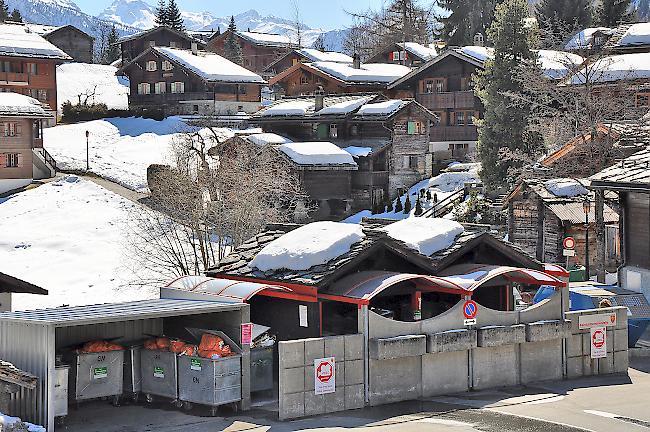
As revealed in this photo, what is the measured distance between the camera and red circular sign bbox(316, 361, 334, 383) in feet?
64.6

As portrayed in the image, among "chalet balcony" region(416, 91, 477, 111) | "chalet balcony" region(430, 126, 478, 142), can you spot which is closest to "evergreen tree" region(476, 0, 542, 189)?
"chalet balcony" region(416, 91, 477, 111)

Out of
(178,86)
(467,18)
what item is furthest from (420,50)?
(178,86)

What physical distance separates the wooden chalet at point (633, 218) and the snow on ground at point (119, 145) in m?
33.8

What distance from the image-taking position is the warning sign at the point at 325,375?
19.7 metres

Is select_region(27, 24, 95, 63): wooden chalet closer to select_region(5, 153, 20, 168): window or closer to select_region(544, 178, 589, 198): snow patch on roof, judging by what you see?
select_region(5, 153, 20, 168): window

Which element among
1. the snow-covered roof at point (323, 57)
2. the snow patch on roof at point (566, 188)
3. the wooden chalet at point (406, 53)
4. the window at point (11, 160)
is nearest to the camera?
the snow patch on roof at point (566, 188)

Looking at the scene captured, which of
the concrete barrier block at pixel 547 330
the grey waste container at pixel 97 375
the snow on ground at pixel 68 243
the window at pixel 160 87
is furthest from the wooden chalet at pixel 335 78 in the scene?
the grey waste container at pixel 97 375

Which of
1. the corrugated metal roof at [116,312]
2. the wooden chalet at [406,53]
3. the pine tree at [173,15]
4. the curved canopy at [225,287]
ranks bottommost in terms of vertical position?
the corrugated metal roof at [116,312]

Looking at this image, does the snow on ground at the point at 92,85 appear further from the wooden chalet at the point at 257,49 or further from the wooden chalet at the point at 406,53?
the wooden chalet at the point at 406,53

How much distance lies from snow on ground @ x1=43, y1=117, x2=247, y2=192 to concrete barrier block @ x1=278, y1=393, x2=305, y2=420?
135 ft

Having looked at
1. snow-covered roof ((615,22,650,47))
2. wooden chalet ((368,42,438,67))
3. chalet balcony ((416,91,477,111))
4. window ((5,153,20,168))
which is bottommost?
window ((5,153,20,168))

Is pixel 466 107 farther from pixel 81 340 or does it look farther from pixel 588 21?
pixel 81 340

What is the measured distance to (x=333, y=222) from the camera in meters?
24.7

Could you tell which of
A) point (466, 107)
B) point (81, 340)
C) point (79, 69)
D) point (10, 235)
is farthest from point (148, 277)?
point (79, 69)
